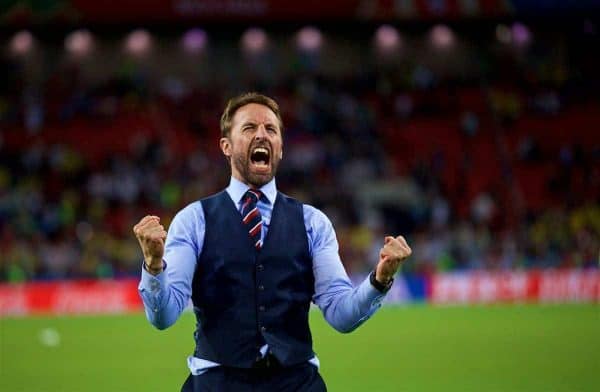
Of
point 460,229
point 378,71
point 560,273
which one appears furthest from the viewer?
point 378,71

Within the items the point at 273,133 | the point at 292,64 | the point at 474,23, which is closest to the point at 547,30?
the point at 474,23

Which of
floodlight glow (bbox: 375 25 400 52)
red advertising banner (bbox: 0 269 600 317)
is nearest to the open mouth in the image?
red advertising banner (bbox: 0 269 600 317)

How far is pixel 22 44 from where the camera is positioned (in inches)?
1398

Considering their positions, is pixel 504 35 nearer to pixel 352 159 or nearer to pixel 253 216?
pixel 352 159

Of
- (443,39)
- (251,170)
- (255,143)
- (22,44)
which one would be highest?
(22,44)

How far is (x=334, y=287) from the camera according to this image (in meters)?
4.43

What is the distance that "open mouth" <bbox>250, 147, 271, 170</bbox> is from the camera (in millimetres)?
4430

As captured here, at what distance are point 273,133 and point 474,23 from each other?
31026 millimetres

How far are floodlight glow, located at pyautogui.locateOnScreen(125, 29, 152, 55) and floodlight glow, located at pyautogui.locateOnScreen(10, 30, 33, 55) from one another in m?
3.42

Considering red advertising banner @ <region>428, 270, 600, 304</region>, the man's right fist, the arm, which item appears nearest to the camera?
the man's right fist

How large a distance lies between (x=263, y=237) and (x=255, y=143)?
0.42 meters

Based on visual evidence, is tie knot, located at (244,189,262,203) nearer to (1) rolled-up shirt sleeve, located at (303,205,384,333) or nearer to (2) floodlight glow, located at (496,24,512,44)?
(1) rolled-up shirt sleeve, located at (303,205,384,333)

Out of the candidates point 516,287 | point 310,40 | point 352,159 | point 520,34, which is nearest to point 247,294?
point 516,287

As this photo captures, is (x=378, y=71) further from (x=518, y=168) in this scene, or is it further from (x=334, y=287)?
(x=334, y=287)
